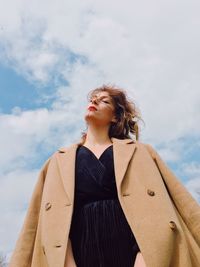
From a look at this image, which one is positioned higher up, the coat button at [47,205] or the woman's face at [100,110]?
the woman's face at [100,110]

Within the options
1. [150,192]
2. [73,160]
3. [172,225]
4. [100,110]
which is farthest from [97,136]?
[172,225]

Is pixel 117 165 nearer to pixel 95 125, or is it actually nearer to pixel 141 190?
pixel 141 190

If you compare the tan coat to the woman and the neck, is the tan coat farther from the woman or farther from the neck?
the neck

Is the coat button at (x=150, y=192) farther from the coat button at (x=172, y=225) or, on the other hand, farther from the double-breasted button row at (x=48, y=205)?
the double-breasted button row at (x=48, y=205)

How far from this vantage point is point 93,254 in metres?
3.13

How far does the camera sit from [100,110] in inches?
159

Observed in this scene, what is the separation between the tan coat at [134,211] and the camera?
314 cm

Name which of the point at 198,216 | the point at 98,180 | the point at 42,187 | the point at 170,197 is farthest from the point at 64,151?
the point at 198,216

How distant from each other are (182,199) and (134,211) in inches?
20.2

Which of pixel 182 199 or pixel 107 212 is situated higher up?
pixel 182 199

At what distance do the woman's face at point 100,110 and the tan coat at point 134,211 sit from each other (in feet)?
0.83

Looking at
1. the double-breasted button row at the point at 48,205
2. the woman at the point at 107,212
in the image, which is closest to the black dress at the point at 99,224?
the woman at the point at 107,212

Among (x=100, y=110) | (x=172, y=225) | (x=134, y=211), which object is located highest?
(x=100, y=110)

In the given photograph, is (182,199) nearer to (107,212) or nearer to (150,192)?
(150,192)
